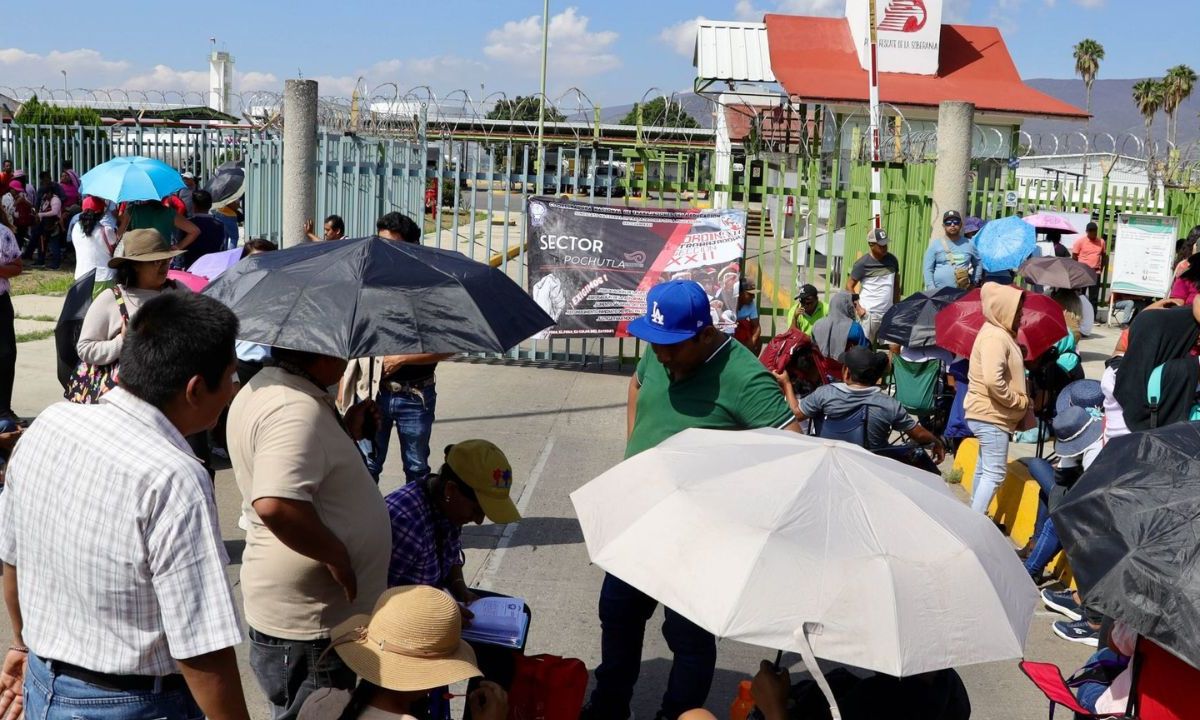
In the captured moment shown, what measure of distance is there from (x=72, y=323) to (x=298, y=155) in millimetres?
4953

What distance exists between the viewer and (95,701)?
2.40 m

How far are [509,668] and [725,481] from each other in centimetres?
111

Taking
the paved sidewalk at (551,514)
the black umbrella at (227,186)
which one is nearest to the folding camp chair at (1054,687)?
the paved sidewalk at (551,514)

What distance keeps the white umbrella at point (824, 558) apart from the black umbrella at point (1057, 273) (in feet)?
25.4

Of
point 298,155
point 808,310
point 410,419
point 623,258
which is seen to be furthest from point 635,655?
point 298,155

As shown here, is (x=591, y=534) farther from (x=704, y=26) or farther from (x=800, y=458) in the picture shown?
(x=704, y=26)

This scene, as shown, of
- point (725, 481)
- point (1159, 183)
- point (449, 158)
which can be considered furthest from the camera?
point (1159, 183)

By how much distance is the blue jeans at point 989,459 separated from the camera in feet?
22.6

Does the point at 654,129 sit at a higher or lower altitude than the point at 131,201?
higher

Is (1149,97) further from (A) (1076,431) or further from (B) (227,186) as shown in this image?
(A) (1076,431)

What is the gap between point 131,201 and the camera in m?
8.32

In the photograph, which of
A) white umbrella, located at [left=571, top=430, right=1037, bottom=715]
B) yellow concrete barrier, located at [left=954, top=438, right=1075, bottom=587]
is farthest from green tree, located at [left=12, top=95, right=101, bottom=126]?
white umbrella, located at [left=571, top=430, right=1037, bottom=715]

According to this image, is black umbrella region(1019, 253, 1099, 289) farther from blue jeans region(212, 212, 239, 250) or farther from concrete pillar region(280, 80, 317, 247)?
blue jeans region(212, 212, 239, 250)

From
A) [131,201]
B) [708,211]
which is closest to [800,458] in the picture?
[131,201]
